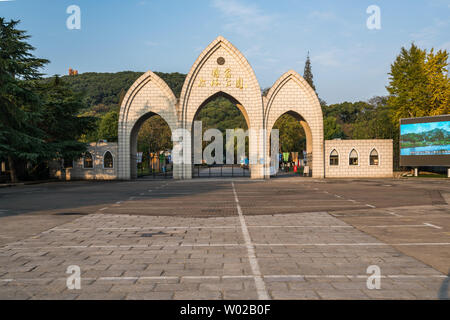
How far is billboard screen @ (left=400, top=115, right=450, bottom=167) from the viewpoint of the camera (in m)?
37.4

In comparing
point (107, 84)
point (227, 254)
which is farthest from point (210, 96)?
point (107, 84)

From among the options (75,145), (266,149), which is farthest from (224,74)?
(75,145)

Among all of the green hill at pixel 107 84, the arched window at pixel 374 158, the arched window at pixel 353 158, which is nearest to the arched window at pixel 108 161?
the arched window at pixel 353 158

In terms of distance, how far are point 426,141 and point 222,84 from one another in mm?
21227

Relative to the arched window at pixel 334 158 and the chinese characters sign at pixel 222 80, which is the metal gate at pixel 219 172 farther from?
the arched window at pixel 334 158

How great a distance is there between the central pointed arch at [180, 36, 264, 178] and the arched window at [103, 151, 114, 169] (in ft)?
26.7

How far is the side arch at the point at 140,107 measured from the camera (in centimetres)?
4078

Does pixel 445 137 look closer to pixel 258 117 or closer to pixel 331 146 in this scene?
pixel 331 146

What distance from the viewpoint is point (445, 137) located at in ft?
122

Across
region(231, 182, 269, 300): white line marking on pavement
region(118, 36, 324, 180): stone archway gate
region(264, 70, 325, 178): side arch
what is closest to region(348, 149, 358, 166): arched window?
region(118, 36, 324, 180): stone archway gate

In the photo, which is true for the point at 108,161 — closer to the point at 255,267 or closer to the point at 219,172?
the point at 219,172

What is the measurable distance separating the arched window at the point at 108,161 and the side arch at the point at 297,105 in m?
16.9

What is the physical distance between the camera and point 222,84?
4081 cm

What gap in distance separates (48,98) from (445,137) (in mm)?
38423
